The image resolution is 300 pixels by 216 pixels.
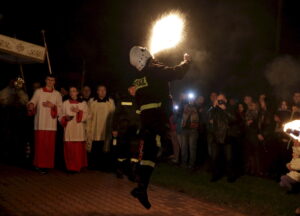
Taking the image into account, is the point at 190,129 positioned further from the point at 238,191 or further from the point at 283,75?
the point at 283,75

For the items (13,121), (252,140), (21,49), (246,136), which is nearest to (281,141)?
(252,140)

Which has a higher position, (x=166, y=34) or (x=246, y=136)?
(x=166, y=34)

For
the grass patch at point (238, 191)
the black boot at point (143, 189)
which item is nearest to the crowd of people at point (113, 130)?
the grass patch at point (238, 191)

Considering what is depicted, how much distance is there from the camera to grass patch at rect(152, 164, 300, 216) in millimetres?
6895

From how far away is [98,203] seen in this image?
21.9ft

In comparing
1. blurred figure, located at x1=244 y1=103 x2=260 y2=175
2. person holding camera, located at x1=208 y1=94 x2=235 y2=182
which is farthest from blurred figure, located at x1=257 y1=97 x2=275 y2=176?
person holding camera, located at x1=208 y1=94 x2=235 y2=182

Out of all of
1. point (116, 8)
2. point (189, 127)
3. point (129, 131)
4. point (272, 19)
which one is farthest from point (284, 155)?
point (116, 8)

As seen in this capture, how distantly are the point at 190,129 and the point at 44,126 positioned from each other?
394cm

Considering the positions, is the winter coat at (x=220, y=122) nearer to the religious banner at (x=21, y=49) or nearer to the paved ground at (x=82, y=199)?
the paved ground at (x=82, y=199)

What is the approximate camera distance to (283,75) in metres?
11.7

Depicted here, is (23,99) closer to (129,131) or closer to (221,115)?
(129,131)

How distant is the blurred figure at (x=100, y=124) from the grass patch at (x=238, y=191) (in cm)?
164

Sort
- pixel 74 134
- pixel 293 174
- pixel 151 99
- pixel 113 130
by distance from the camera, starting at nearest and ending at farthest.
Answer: pixel 151 99 < pixel 293 174 < pixel 113 130 < pixel 74 134

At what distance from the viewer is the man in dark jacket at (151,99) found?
5.31 metres
